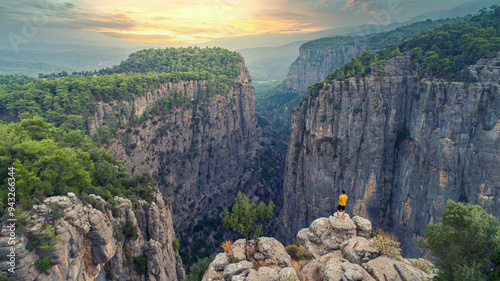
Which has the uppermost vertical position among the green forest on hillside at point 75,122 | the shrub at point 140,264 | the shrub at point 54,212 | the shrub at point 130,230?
the green forest on hillside at point 75,122

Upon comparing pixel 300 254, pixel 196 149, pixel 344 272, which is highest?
pixel 344 272

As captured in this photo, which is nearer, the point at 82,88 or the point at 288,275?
the point at 288,275

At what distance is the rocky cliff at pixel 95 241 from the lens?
15609 millimetres

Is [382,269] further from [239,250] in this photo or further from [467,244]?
[239,250]

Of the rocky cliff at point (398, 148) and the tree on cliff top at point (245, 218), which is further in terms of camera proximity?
the rocky cliff at point (398, 148)

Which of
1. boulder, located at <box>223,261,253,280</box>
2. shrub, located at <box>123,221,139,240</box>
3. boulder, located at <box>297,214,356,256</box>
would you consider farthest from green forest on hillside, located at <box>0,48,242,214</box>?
boulder, located at <box>297,214,356,256</box>

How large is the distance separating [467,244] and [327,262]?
7601mm

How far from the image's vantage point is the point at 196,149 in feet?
242

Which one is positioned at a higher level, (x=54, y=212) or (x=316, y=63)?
(x=316, y=63)

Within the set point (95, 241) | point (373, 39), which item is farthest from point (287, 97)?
point (95, 241)

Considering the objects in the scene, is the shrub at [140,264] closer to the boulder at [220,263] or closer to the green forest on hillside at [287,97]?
the boulder at [220,263]

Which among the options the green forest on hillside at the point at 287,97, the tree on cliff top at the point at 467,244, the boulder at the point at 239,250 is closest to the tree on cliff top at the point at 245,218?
the boulder at the point at 239,250

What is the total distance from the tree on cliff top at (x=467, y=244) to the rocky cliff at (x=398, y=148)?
31.7 meters

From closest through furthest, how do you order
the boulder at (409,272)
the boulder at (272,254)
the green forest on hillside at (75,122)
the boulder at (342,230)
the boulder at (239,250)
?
the boulder at (409,272)
the boulder at (272,254)
the boulder at (239,250)
the boulder at (342,230)
the green forest on hillside at (75,122)
